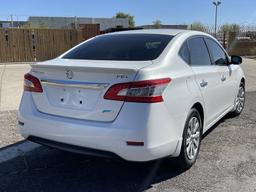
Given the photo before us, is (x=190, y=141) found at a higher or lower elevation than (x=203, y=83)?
lower

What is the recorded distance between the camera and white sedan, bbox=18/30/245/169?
360cm

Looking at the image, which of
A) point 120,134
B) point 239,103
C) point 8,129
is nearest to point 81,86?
point 120,134

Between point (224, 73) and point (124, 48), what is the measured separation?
6.19ft

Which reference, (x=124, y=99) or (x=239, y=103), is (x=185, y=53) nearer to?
(x=124, y=99)

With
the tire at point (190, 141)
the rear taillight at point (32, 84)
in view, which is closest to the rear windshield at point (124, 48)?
the rear taillight at point (32, 84)

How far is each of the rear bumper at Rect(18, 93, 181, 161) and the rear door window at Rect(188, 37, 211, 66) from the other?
48.6 inches

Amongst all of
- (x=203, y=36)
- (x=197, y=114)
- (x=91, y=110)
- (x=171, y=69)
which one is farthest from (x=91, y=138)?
(x=203, y=36)

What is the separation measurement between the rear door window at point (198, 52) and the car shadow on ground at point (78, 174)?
4.37 ft

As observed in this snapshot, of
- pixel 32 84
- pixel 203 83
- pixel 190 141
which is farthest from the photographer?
pixel 203 83

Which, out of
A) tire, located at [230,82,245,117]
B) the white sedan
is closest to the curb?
the white sedan

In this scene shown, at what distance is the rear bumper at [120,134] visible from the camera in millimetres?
3574

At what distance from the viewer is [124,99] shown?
3592 mm

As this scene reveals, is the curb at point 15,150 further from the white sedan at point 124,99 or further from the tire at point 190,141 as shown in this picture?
the tire at point 190,141

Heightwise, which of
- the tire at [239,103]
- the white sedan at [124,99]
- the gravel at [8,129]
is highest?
the white sedan at [124,99]
